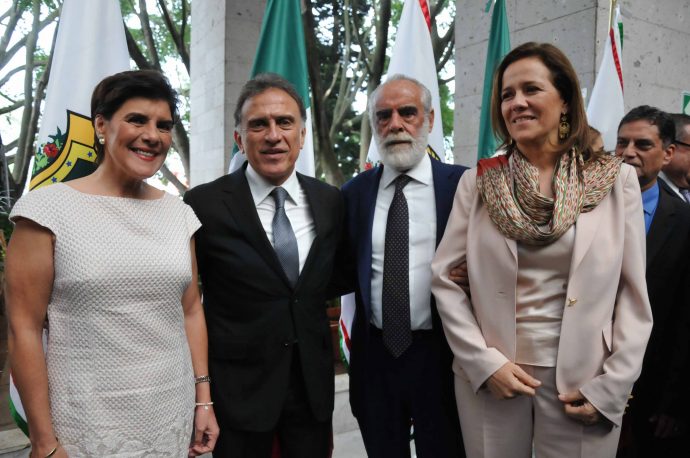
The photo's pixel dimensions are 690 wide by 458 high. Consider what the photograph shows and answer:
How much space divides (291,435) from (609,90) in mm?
3395

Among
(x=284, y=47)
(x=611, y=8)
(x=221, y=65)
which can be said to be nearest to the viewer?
(x=284, y=47)

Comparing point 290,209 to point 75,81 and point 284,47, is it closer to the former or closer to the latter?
point 75,81

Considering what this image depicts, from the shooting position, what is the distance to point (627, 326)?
5.65 feet

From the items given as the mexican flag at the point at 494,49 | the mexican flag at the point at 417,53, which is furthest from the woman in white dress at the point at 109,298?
the mexican flag at the point at 494,49

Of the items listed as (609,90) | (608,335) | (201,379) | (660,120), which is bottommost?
(201,379)

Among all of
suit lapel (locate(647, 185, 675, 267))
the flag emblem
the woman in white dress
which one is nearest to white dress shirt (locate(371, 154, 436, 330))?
the woman in white dress

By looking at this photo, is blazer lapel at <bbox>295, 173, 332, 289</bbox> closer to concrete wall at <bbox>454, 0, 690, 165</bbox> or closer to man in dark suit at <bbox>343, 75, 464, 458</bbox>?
man in dark suit at <bbox>343, 75, 464, 458</bbox>

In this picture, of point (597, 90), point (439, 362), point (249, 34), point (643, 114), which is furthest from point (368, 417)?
point (249, 34)

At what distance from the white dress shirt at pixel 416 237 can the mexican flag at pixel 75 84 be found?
4.48ft

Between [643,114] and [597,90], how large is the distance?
1.57 m

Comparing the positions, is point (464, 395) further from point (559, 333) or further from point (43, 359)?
point (43, 359)

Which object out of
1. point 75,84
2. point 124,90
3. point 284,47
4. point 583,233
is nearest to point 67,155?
point 75,84

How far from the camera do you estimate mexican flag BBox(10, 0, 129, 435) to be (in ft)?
8.09

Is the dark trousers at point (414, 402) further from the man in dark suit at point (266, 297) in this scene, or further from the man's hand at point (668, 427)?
the man's hand at point (668, 427)
